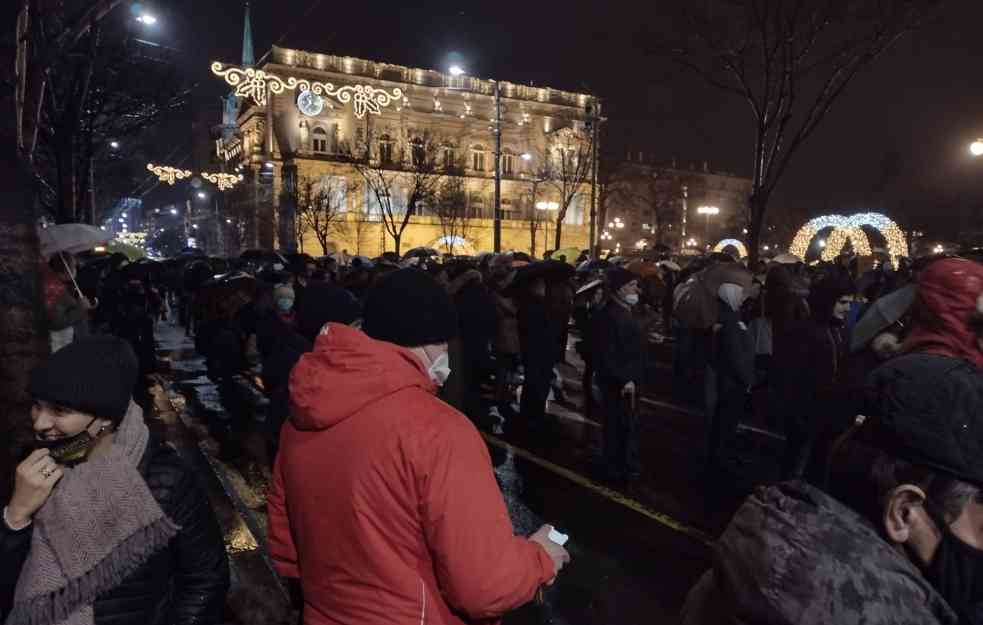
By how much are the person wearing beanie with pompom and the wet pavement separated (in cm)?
216

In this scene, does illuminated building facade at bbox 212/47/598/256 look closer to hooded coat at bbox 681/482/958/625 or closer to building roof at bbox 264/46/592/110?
building roof at bbox 264/46/592/110

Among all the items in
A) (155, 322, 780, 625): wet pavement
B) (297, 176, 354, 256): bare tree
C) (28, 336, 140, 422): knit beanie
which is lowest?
(155, 322, 780, 625): wet pavement

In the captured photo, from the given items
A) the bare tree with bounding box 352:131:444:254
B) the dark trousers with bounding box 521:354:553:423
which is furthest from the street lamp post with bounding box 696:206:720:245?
the dark trousers with bounding box 521:354:553:423

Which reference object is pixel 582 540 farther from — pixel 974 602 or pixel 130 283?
pixel 130 283

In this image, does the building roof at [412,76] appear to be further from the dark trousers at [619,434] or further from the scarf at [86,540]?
the scarf at [86,540]

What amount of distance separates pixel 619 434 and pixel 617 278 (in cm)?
155

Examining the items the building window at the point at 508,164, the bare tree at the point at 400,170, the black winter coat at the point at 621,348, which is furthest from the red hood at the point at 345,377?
the building window at the point at 508,164

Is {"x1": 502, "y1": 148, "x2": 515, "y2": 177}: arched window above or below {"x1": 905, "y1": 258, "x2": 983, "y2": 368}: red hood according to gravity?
above

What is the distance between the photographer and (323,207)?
50.0m

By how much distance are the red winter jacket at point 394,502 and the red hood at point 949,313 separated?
181 centimetres

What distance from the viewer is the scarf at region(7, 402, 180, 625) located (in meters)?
1.82

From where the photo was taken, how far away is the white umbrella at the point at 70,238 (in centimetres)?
660

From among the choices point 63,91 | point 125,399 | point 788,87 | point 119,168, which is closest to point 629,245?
point 119,168

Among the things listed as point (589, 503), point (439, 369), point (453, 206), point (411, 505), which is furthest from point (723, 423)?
point (453, 206)
